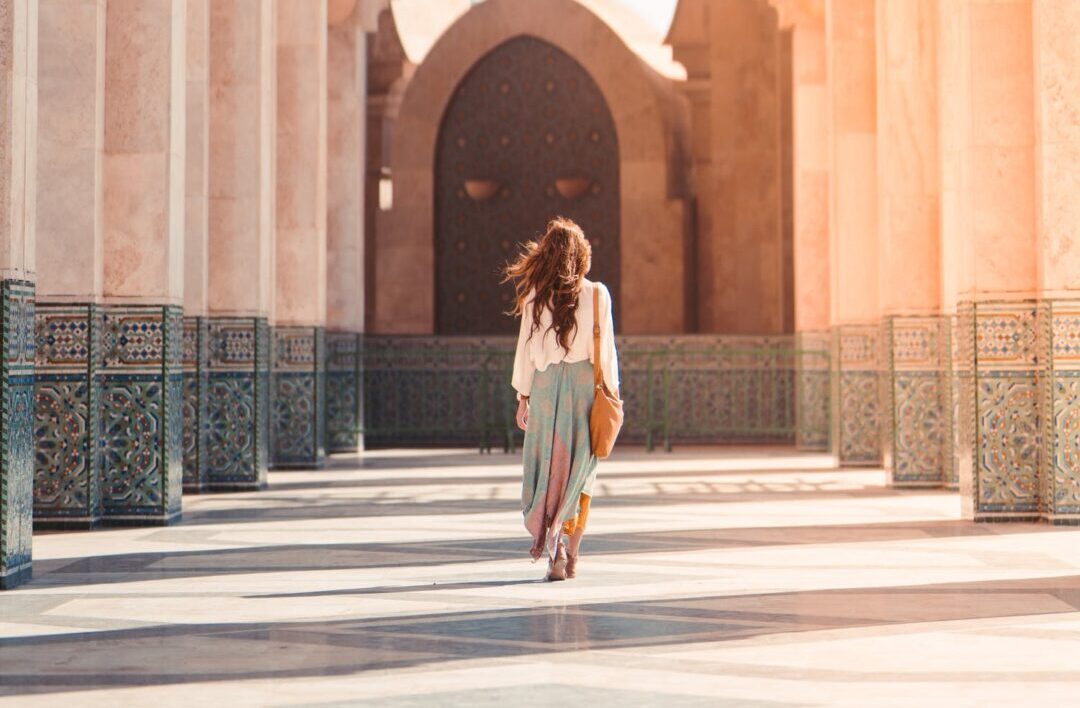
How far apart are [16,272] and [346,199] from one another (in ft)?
33.8

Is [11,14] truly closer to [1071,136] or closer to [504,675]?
[504,675]

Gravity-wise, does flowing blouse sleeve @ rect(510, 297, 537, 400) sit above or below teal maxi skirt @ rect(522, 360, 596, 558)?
above

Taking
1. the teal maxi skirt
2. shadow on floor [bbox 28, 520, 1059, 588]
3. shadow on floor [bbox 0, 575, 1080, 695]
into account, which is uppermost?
the teal maxi skirt

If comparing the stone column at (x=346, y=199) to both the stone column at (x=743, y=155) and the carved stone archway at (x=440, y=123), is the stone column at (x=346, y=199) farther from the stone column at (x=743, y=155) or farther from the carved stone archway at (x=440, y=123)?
the stone column at (x=743, y=155)

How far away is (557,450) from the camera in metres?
6.15

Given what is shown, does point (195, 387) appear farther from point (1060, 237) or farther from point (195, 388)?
point (1060, 237)

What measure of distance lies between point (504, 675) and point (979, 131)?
17.8ft

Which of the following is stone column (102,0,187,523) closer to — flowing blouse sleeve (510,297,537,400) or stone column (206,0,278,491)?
stone column (206,0,278,491)

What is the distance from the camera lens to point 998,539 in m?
7.55

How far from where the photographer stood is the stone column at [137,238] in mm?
8281

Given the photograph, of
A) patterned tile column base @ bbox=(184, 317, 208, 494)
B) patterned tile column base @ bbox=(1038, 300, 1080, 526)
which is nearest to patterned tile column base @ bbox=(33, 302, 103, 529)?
patterned tile column base @ bbox=(184, 317, 208, 494)

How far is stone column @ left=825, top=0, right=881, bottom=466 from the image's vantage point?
1313cm

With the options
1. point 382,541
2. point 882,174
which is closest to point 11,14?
point 382,541

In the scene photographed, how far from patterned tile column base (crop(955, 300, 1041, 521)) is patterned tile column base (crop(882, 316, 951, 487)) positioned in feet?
8.02
